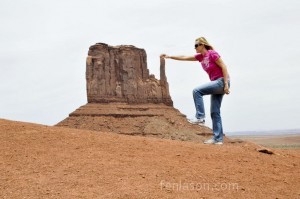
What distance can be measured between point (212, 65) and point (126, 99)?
260 feet

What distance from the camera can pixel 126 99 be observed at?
3450 inches

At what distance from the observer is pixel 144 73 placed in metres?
93.1

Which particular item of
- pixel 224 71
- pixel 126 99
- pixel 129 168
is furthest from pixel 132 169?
pixel 126 99

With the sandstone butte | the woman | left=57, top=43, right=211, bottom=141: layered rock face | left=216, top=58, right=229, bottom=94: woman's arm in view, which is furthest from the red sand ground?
left=57, top=43, right=211, bottom=141: layered rock face

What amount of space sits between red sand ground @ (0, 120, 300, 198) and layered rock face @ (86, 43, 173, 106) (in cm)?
7756

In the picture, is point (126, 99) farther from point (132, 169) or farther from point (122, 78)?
point (132, 169)

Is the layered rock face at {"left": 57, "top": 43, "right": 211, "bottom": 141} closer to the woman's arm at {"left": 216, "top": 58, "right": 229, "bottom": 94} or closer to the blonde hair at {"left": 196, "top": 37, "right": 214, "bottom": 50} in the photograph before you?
the blonde hair at {"left": 196, "top": 37, "right": 214, "bottom": 50}

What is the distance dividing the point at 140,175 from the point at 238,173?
1.75 m

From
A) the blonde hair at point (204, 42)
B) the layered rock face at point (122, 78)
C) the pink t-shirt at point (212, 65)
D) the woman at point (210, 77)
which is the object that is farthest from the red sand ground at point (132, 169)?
the layered rock face at point (122, 78)

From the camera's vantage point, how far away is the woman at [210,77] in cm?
860

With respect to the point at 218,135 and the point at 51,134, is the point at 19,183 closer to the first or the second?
the point at 51,134

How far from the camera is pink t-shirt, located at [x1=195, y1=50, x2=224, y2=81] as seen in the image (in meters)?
8.66

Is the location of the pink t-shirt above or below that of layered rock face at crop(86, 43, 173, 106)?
below

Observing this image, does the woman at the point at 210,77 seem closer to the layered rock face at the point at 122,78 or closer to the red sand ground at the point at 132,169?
the red sand ground at the point at 132,169
